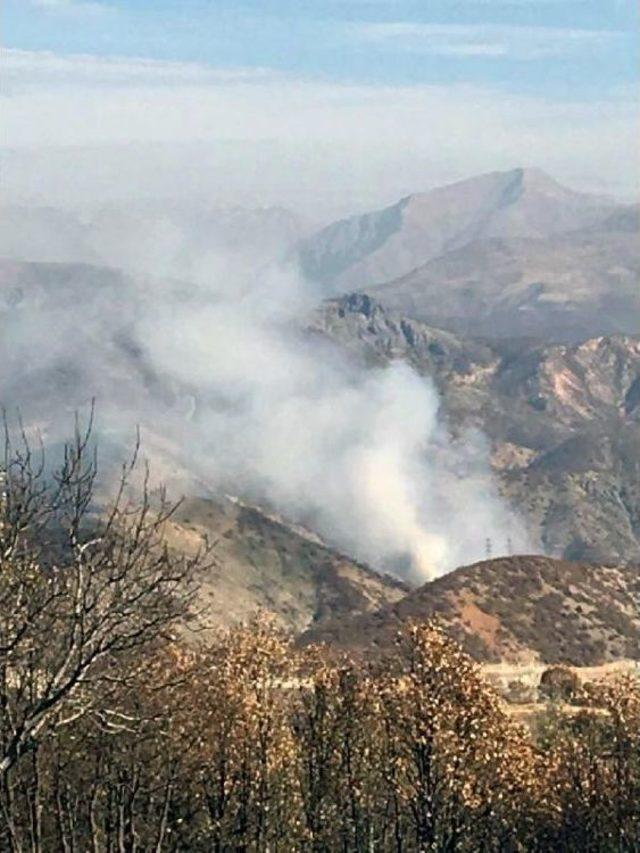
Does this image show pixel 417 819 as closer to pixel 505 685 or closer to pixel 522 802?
pixel 522 802

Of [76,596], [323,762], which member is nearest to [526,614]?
[323,762]

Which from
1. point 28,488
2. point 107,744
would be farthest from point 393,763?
point 28,488

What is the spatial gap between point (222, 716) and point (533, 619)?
11749cm

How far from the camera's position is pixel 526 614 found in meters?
157

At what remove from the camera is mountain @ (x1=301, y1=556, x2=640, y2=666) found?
147875 millimetres

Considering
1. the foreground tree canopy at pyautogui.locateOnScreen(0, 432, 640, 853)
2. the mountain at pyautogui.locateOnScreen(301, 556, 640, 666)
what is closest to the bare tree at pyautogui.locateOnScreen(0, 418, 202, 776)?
the foreground tree canopy at pyautogui.locateOnScreen(0, 432, 640, 853)

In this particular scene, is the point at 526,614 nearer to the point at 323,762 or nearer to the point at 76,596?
the point at 323,762

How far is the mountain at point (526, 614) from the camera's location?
148m

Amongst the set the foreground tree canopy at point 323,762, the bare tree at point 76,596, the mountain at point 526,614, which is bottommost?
the bare tree at point 76,596

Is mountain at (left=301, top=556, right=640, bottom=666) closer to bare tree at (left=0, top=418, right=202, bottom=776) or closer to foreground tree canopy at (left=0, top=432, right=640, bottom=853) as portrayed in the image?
foreground tree canopy at (left=0, top=432, right=640, bottom=853)

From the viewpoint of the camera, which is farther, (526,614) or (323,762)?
(526,614)

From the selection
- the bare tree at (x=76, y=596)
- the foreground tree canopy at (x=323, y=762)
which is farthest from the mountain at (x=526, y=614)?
the bare tree at (x=76, y=596)

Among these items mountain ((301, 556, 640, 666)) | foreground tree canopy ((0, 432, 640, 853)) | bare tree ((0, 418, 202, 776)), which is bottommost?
bare tree ((0, 418, 202, 776))

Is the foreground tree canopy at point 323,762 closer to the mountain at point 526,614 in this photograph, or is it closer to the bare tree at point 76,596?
the bare tree at point 76,596
